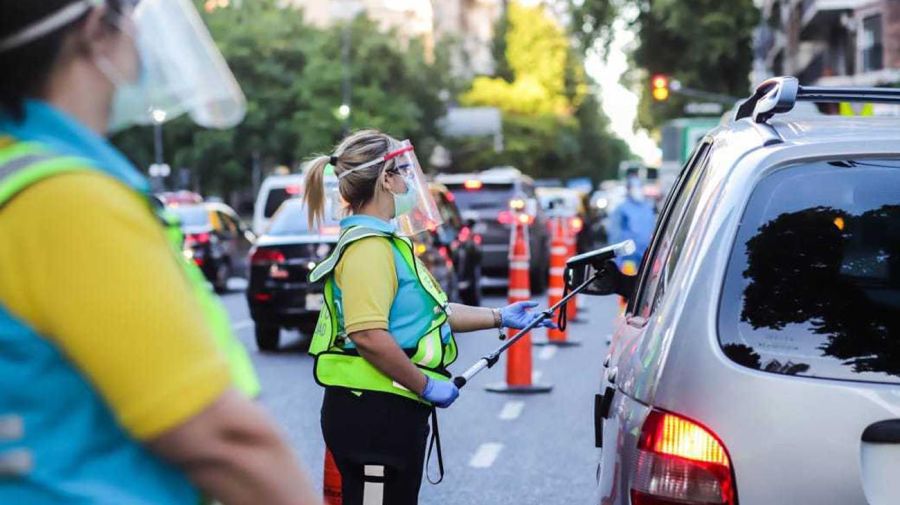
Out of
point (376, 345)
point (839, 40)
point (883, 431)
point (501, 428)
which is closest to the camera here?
point (883, 431)

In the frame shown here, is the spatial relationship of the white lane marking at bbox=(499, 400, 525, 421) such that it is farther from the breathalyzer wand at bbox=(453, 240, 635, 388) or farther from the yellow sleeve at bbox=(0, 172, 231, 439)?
the yellow sleeve at bbox=(0, 172, 231, 439)

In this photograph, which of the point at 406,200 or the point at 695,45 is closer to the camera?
the point at 406,200

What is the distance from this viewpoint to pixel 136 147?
68625 mm

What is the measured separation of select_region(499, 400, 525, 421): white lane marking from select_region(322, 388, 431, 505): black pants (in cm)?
665

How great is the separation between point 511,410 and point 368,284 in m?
7.35

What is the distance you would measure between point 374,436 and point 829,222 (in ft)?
4.71

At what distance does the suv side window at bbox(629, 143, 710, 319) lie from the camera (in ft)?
13.1

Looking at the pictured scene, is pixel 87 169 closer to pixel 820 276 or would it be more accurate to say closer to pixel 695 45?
pixel 820 276

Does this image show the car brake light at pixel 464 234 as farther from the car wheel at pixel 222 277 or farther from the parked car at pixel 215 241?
the car wheel at pixel 222 277

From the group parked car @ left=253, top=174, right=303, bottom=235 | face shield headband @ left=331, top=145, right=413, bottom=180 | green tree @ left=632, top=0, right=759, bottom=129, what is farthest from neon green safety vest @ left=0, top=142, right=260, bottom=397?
green tree @ left=632, top=0, right=759, bottom=129

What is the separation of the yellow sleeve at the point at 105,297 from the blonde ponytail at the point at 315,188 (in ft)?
9.51

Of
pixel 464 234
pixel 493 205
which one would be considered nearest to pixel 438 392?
pixel 464 234

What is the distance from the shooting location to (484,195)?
24797 millimetres

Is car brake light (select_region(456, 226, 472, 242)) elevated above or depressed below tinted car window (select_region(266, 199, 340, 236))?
below
